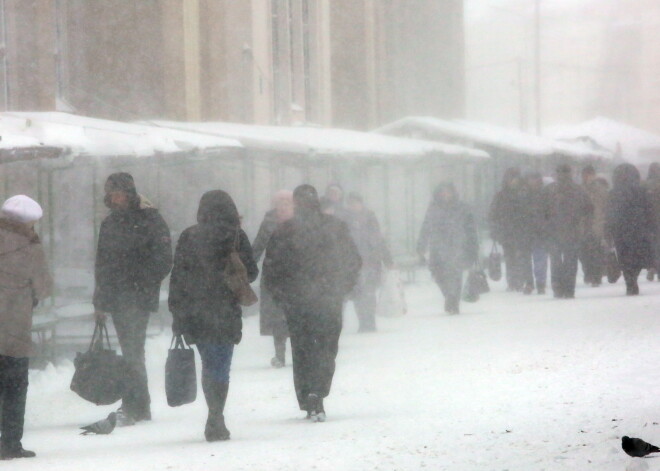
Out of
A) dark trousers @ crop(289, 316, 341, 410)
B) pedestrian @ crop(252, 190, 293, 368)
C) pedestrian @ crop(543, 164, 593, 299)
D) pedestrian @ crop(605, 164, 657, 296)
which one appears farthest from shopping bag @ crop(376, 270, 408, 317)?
dark trousers @ crop(289, 316, 341, 410)

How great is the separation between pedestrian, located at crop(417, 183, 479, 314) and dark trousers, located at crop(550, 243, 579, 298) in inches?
45.8

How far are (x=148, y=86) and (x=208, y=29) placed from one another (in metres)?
2.17

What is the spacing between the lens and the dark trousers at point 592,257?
59.5ft

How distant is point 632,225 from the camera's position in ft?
53.9

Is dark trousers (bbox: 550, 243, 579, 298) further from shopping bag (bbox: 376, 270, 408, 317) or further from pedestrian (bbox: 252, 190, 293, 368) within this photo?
pedestrian (bbox: 252, 190, 293, 368)

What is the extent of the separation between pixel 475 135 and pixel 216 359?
24367mm

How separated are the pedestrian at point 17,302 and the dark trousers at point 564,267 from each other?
9566 mm

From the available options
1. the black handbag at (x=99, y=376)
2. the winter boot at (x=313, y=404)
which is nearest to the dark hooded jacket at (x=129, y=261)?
the black handbag at (x=99, y=376)

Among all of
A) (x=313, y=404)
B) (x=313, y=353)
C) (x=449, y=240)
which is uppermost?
(x=449, y=240)

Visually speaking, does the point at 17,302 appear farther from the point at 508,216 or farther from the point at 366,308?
the point at 508,216

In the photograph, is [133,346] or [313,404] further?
[133,346]

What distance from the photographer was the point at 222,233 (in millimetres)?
8195

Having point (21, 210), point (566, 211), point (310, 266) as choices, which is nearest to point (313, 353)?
point (310, 266)

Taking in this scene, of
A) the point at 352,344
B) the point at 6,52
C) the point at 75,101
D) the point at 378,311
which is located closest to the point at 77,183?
the point at 6,52
